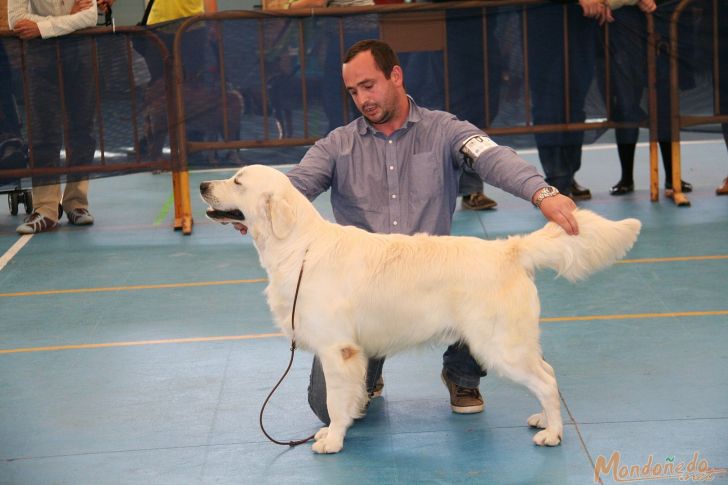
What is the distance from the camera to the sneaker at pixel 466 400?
382 cm

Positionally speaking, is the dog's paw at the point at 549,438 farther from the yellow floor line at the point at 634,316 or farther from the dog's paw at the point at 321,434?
the yellow floor line at the point at 634,316

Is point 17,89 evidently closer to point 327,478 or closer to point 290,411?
point 290,411

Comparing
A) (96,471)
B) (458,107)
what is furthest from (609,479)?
(458,107)

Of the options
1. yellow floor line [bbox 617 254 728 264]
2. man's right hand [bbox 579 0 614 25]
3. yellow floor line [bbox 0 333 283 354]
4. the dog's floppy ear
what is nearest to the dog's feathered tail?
the dog's floppy ear

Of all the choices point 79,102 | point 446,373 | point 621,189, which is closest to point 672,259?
point 621,189

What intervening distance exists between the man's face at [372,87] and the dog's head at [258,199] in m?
0.59

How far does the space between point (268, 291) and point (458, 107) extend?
14.1ft

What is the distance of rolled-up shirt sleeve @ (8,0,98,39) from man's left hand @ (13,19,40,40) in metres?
0.04

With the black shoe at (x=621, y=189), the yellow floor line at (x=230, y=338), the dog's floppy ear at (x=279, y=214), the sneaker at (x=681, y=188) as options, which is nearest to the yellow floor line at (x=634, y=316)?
the yellow floor line at (x=230, y=338)

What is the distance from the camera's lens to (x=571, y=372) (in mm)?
4176

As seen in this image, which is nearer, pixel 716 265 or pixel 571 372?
pixel 571 372

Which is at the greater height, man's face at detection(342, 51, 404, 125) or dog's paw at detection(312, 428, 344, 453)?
man's face at detection(342, 51, 404, 125)

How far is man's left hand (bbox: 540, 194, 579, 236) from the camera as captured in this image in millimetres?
3348

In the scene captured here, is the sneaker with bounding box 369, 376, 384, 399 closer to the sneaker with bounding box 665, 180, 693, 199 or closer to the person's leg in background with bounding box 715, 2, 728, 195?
the sneaker with bounding box 665, 180, 693, 199
